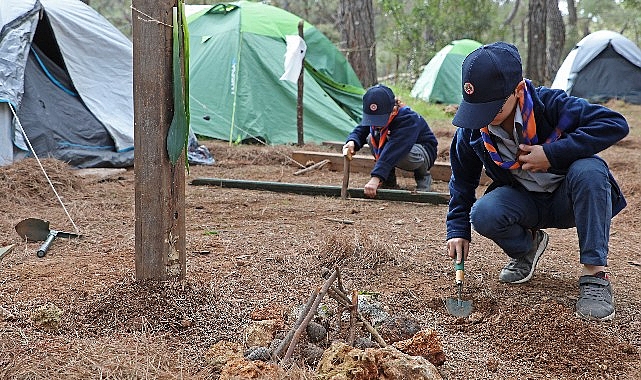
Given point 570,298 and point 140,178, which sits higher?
point 140,178

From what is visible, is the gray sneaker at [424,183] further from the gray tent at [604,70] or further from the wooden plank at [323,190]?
the gray tent at [604,70]

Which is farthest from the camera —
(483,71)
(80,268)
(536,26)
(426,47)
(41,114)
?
(426,47)

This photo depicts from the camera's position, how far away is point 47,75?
7.37 metres

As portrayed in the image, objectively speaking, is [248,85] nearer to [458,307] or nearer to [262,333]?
[458,307]

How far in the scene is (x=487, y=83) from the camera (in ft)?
8.98

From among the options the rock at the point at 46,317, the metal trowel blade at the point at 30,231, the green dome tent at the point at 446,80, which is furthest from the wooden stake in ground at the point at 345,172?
the green dome tent at the point at 446,80

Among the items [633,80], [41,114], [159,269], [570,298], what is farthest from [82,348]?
[633,80]

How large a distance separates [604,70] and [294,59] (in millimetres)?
9595

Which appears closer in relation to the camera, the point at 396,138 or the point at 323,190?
the point at 396,138

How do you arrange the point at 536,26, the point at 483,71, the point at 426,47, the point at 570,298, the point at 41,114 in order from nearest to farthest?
the point at 483,71 → the point at 570,298 → the point at 41,114 → the point at 536,26 → the point at 426,47

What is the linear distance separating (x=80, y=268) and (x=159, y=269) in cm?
88

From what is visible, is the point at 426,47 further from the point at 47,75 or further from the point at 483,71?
the point at 483,71

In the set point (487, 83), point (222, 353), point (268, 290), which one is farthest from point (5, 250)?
point (487, 83)

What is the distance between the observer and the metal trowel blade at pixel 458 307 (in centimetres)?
291
